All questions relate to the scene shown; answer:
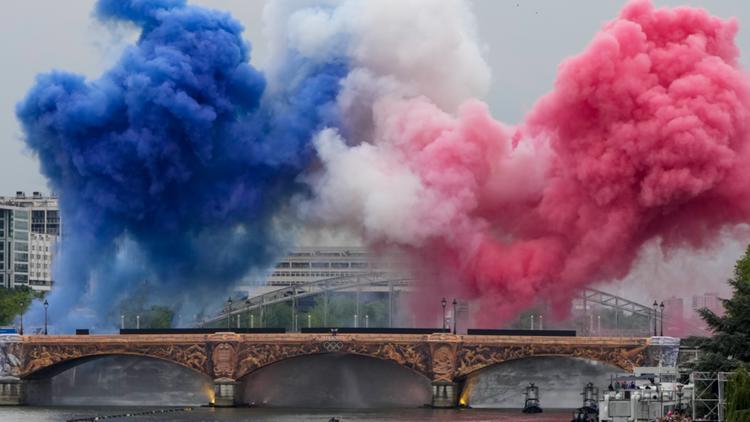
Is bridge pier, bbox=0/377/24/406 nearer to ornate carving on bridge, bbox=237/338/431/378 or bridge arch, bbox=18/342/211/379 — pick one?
bridge arch, bbox=18/342/211/379

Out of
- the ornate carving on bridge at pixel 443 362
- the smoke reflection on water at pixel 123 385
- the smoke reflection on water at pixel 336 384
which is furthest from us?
the smoke reflection on water at pixel 123 385

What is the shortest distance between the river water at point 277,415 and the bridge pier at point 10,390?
2.78 metres

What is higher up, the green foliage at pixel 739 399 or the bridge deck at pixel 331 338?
the bridge deck at pixel 331 338

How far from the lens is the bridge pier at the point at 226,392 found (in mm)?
167500

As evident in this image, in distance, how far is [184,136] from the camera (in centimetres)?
17375

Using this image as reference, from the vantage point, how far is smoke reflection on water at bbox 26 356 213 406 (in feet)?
578

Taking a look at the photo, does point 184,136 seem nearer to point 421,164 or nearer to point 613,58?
point 421,164

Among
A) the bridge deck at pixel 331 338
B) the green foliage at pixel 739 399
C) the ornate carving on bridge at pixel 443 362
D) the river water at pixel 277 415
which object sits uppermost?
the bridge deck at pixel 331 338

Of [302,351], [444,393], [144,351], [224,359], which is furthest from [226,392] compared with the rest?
[444,393]

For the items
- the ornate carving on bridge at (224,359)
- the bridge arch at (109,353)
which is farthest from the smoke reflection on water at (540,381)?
the bridge arch at (109,353)

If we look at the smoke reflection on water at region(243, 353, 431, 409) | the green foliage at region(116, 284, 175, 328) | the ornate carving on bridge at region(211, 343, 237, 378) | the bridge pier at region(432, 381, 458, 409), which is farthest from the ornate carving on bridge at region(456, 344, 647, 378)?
the green foliage at region(116, 284, 175, 328)

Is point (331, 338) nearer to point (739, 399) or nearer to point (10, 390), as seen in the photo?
point (10, 390)

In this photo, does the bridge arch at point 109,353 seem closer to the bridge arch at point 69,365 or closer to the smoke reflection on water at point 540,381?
the bridge arch at point 69,365

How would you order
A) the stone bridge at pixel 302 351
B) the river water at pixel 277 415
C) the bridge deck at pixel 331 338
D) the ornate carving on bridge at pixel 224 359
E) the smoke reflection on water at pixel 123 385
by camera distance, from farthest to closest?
the smoke reflection on water at pixel 123 385
the ornate carving on bridge at pixel 224 359
the stone bridge at pixel 302 351
the bridge deck at pixel 331 338
the river water at pixel 277 415
